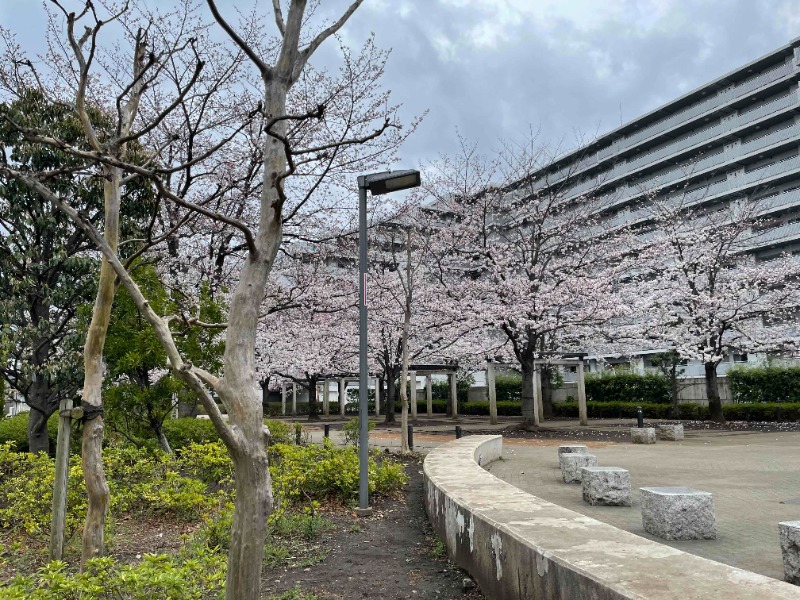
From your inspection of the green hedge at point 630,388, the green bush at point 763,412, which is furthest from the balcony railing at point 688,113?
the green bush at point 763,412

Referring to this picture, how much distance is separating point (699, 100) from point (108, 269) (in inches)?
1848

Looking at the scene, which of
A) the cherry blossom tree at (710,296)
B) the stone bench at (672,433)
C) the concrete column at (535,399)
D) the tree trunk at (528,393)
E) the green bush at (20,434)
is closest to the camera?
the green bush at (20,434)

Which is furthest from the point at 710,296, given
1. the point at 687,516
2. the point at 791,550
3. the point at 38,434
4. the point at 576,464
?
the point at 38,434

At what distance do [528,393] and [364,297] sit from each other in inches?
507

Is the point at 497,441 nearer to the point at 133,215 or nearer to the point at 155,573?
the point at 133,215

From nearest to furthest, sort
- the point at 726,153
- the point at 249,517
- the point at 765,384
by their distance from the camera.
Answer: the point at 249,517, the point at 765,384, the point at 726,153

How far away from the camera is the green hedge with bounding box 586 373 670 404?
30109 mm

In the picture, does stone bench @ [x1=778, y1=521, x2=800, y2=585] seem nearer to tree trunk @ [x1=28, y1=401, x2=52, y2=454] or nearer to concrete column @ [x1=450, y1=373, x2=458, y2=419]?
tree trunk @ [x1=28, y1=401, x2=52, y2=454]

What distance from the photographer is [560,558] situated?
3.10 metres

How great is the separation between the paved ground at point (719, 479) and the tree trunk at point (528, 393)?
8.89 ft

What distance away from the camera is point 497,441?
1223cm

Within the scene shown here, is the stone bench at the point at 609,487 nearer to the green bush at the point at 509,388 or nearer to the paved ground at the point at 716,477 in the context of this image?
the paved ground at the point at 716,477

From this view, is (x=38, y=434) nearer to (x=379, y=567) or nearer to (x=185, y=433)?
(x=185, y=433)

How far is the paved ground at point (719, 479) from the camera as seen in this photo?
5.38 m
